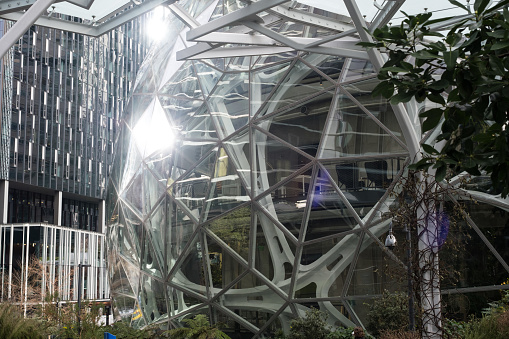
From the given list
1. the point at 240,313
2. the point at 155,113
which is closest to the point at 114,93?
the point at 155,113

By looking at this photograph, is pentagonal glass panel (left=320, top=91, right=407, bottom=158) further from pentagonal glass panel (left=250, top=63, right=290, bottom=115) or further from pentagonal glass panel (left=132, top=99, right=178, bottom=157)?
pentagonal glass panel (left=132, top=99, right=178, bottom=157)

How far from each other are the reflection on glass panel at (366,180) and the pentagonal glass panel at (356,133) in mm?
314

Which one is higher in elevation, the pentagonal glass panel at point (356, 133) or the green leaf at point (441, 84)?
the pentagonal glass panel at point (356, 133)

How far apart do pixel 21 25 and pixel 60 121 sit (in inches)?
2731

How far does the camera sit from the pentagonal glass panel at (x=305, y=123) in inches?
664

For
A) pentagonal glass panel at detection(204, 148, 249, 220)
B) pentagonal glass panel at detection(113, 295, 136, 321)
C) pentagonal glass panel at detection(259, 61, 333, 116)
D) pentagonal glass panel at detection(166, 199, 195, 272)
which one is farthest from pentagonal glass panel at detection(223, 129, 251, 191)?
pentagonal glass panel at detection(113, 295, 136, 321)

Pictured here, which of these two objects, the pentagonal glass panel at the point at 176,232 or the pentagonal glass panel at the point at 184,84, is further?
the pentagonal glass panel at the point at 184,84

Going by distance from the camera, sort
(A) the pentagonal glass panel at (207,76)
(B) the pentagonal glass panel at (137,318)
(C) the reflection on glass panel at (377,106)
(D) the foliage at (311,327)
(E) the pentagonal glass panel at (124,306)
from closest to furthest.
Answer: (D) the foliage at (311,327), (C) the reflection on glass panel at (377,106), (A) the pentagonal glass panel at (207,76), (B) the pentagonal glass panel at (137,318), (E) the pentagonal glass panel at (124,306)

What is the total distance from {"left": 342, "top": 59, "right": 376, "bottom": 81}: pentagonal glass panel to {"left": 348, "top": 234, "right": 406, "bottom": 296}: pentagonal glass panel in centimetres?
447

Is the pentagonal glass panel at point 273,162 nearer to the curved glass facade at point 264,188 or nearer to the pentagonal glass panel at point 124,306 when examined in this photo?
the curved glass facade at point 264,188

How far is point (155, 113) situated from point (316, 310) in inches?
389

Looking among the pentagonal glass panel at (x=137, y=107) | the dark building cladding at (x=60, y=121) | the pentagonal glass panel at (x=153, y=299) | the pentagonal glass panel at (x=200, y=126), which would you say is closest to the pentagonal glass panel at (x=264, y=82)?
the pentagonal glass panel at (x=200, y=126)

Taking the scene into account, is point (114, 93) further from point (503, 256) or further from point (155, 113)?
point (503, 256)

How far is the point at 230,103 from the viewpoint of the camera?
18984 millimetres
